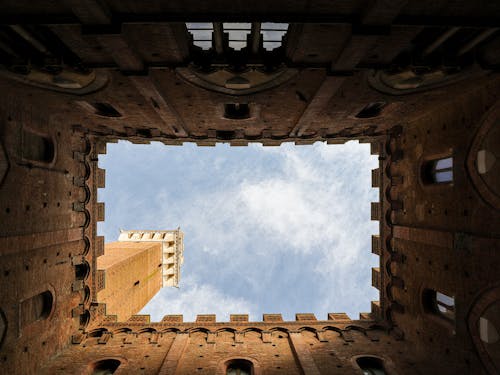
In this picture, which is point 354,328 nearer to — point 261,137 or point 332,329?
point 332,329

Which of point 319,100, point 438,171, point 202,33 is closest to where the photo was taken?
point 202,33

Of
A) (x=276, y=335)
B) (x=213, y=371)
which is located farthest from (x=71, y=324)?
(x=276, y=335)

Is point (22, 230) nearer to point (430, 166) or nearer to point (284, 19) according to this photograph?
point (284, 19)

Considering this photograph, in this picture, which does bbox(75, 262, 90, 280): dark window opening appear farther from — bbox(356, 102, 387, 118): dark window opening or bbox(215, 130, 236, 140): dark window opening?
bbox(356, 102, 387, 118): dark window opening

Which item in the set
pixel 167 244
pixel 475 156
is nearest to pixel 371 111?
pixel 475 156

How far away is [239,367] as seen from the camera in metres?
12.0

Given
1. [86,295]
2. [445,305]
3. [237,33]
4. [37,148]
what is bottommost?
[86,295]

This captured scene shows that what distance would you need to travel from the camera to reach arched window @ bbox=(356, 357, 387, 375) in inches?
462

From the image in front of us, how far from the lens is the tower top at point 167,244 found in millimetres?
37950

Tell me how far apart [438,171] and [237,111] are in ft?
26.8

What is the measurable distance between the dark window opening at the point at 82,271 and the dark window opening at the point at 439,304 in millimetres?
14529

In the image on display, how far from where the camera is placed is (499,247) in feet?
27.2

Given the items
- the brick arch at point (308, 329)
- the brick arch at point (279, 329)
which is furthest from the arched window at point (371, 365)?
the brick arch at point (279, 329)

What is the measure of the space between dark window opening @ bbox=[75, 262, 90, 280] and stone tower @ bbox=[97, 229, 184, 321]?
130cm
